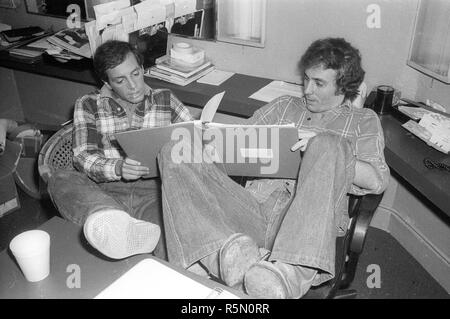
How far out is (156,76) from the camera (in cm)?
227

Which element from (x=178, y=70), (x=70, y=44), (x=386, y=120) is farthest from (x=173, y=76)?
(x=386, y=120)

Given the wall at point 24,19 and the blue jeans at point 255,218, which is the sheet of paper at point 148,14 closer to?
the wall at point 24,19

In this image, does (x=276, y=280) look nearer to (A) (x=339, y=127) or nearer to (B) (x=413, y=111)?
(A) (x=339, y=127)

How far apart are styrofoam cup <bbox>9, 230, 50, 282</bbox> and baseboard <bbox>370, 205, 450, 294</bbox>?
1.61 m

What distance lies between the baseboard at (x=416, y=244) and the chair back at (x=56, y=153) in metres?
1.50

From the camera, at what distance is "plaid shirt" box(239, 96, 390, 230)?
1.52 m

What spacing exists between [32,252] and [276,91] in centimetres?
133

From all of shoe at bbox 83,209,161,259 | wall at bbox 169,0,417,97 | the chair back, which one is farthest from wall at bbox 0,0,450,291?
shoe at bbox 83,209,161,259

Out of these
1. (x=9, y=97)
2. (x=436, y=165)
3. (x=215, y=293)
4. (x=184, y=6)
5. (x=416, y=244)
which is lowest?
(x=416, y=244)

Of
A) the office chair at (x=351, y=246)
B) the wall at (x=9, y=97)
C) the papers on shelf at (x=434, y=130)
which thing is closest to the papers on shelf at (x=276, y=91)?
the papers on shelf at (x=434, y=130)

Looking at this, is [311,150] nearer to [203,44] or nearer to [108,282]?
[108,282]

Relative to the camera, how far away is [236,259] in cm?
114

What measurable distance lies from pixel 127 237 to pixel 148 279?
0.13m
